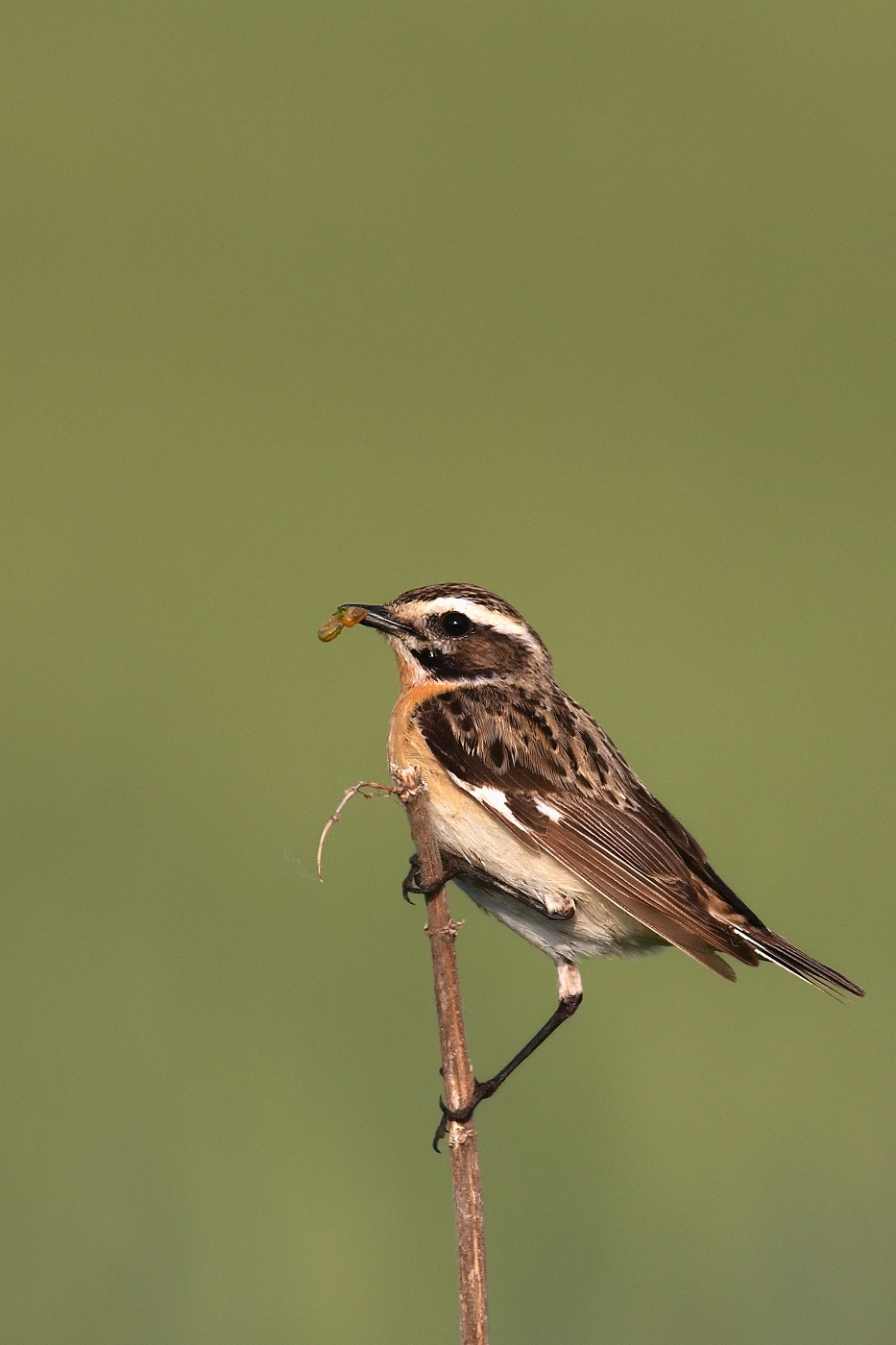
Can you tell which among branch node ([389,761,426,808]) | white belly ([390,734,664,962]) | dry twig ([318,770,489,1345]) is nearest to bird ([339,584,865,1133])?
white belly ([390,734,664,962])

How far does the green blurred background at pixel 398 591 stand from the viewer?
5.39m

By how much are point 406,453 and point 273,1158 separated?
313 inches

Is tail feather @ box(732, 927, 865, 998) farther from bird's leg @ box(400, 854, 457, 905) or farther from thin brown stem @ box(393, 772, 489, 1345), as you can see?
thin brown stem @ box(393, 772, 489, 1345)

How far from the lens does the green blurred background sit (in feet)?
17.7

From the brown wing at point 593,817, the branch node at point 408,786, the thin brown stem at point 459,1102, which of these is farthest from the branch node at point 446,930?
the brown wing at point 593,817

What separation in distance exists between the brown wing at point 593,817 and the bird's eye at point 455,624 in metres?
0.21

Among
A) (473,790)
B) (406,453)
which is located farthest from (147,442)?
(473,790)

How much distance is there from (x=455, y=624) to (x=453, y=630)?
2 centimetres

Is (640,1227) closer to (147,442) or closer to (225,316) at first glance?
(147,442)

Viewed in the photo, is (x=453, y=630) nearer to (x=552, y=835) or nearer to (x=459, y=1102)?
(x=552, y=835)

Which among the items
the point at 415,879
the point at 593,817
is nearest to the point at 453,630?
the point at 593,817

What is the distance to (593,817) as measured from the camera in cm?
456

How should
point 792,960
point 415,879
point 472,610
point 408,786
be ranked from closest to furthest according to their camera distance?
point 408,786, point 792,960, point 415,879, point 472,610

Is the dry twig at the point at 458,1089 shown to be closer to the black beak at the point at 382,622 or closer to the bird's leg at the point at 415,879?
the bird's leg at the point at 415,879
